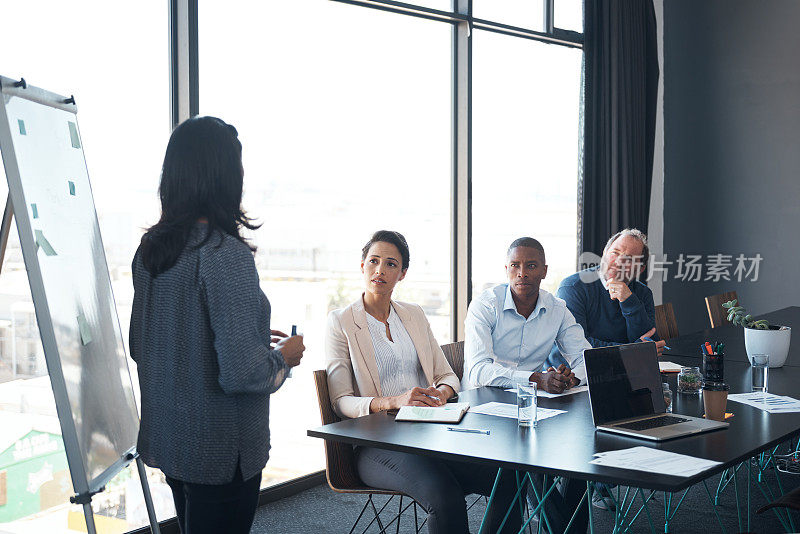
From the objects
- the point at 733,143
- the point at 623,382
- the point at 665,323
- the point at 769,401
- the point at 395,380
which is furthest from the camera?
the point at 733,143

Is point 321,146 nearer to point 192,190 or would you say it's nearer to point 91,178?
point 91,178

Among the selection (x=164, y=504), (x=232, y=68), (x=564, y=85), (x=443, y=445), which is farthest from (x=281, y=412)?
(x=564, y=85)

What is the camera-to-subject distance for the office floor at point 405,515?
3.84m

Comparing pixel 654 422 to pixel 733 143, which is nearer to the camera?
pixel 654 422

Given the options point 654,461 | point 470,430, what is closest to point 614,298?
point 470,430

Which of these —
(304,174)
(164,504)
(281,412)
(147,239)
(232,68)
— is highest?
(232,68)

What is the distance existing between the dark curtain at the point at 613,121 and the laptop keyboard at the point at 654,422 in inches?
145

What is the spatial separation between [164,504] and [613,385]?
2.21 meters

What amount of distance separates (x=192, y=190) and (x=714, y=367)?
2.01 metres

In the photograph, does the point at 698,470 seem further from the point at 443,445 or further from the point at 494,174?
the point at 494,174

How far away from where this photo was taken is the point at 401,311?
3.42 m

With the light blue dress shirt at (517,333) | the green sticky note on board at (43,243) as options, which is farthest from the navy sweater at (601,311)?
the green sticky note on board at (43,243)

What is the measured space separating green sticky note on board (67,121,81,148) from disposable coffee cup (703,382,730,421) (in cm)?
214

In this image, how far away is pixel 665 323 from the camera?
5.11 m
